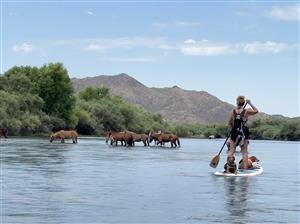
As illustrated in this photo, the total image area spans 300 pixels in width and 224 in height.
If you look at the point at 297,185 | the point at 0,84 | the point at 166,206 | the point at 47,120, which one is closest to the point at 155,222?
the point at 166,206

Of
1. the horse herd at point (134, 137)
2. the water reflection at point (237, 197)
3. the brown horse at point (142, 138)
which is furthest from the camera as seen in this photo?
the brown horse at point (142, 138)

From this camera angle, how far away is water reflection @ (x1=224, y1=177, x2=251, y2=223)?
35.8 feet

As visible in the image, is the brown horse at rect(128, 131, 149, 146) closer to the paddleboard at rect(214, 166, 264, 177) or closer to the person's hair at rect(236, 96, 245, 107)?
the paddleboard at rect(214, 166, 264, 177)

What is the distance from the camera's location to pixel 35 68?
110 metres

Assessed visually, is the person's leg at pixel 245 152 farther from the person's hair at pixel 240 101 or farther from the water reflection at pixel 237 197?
the water reflection at pixel 237 197

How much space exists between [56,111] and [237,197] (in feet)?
301

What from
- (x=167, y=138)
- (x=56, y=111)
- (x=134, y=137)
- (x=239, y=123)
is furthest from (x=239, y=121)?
(x=56, y=111)

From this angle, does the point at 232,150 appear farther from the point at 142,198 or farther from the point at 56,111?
the point at 56,111

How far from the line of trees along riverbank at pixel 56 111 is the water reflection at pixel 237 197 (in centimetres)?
6568

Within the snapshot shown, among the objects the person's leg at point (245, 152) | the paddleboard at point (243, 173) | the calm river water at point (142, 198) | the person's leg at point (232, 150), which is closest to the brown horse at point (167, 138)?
the person's leg at point (245, 152)

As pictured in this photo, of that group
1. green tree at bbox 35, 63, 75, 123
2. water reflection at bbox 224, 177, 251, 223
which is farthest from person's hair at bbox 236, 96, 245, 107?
green tree at bbox 35, 63, 75, 123

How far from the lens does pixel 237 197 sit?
13.6 meters

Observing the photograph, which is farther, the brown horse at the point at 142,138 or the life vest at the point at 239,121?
the brown horse at the point at 142,138

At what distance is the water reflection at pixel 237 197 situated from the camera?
35.8 ft
